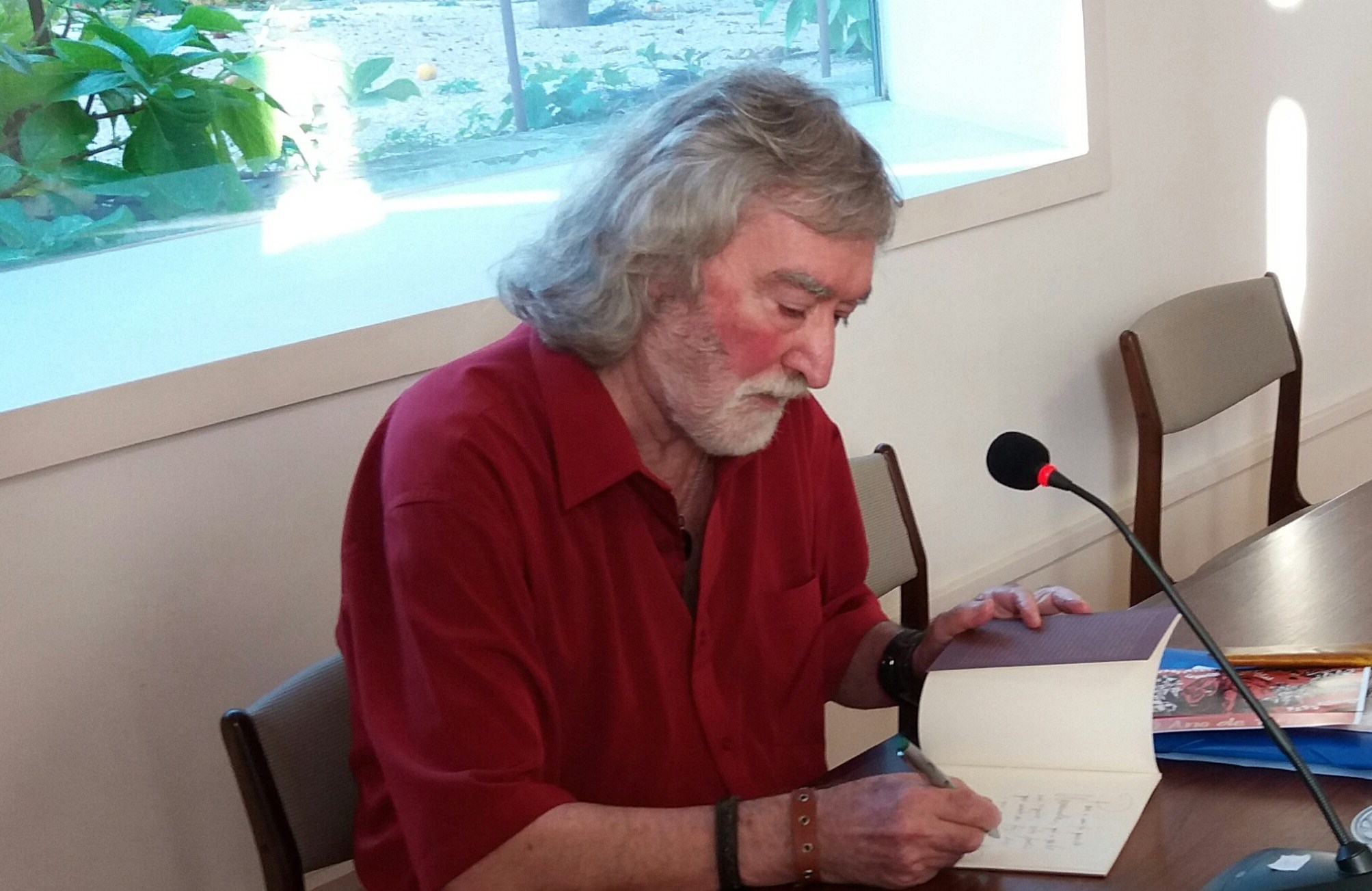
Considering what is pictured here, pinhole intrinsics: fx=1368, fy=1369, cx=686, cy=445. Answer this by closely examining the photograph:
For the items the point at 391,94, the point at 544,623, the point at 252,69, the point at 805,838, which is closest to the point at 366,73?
the point at 391,94

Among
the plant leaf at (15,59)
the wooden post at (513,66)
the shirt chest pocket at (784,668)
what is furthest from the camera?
Answer: the wooden post at (513,66)

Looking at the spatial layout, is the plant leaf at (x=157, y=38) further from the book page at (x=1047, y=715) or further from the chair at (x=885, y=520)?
the book page at (x=1047, y=715)

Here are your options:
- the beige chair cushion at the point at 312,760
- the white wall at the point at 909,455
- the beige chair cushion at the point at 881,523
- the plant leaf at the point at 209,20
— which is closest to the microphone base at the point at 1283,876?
the beige chair cushion at the point at 312,760

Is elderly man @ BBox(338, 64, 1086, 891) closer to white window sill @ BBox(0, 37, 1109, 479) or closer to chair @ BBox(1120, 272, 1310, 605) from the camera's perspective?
white window sill @ BBox(0, 37, 1109, 479)

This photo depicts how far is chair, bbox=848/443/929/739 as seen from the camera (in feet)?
6.37

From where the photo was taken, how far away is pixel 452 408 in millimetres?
1247

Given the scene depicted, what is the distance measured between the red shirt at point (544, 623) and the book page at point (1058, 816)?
0.27m

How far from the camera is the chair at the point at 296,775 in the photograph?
1.27m

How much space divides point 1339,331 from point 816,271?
2404 mm

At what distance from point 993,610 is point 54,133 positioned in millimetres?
1288

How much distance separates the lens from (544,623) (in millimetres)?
1262

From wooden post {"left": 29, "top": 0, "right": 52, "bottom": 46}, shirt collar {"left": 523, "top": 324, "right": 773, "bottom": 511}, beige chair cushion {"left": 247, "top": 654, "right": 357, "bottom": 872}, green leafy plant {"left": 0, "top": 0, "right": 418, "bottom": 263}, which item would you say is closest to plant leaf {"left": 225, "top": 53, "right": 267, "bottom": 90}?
green leafy plant {"left": 0, "top": 0, "right": 418, "bottom": 263}

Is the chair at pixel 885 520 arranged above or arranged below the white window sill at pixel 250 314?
below

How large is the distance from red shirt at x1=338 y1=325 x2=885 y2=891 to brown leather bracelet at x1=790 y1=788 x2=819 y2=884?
20 cm
